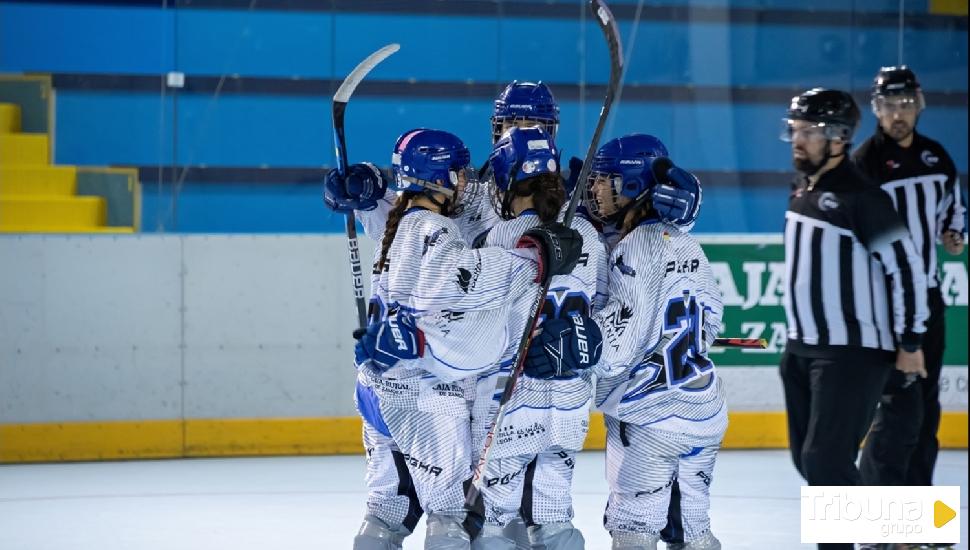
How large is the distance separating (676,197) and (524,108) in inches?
27.5

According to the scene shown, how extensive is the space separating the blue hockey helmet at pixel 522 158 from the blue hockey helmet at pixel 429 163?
10cm

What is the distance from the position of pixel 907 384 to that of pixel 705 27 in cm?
338

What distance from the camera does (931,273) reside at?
15.8 ft

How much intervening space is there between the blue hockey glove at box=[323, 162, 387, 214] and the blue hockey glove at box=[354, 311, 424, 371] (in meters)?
0.52

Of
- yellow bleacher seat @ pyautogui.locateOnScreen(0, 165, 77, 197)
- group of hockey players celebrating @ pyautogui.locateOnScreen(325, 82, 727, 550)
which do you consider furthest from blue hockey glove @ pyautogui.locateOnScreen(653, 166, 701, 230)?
yellow bleacher seat @ pyautogui.locateOnScreen(0, 165, 77, 197)

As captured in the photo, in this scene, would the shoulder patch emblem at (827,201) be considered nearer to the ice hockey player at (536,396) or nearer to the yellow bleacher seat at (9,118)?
the ice hockey player at (536,396)

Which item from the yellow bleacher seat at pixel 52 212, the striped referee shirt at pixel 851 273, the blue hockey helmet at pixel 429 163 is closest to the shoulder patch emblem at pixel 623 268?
the blue hockey helmet at pixel 429 163

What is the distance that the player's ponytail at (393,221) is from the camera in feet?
11.5

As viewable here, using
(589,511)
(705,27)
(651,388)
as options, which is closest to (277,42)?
(705,27)

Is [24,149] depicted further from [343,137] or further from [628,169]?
[628,169]

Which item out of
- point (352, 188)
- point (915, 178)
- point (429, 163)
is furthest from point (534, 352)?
point (915, 178)

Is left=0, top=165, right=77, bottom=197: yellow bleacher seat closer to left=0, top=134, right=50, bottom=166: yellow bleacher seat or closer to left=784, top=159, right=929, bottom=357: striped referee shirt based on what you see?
left=0, top=134, right=50, bottom=166: yellow bleacher seat

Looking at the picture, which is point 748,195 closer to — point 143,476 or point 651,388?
point 143,476

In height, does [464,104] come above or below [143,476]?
above
